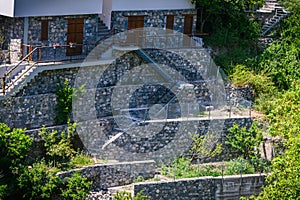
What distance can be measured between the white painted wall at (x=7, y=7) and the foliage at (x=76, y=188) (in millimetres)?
7064

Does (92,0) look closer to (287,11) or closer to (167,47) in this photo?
(167,47)

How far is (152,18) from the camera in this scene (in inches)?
1534

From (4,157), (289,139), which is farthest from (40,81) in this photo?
(289,139)

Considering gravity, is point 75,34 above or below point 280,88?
above

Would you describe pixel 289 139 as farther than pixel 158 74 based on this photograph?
No

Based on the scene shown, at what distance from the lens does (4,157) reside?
1220 inches

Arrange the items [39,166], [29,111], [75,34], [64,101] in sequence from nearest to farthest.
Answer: [39,166], [29,111], [64,101], [75,34]

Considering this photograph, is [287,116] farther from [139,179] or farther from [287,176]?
[139,179]

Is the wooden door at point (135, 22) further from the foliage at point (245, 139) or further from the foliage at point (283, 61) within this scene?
the foliage at point (245, 139)

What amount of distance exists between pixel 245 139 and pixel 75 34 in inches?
327

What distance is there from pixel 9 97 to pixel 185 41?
32.0 feet

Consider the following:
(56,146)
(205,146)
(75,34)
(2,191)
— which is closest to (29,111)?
(56,146)

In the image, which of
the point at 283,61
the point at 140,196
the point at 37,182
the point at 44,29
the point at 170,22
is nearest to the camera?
the point at 37,182

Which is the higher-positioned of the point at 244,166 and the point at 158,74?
the point at 158,74
